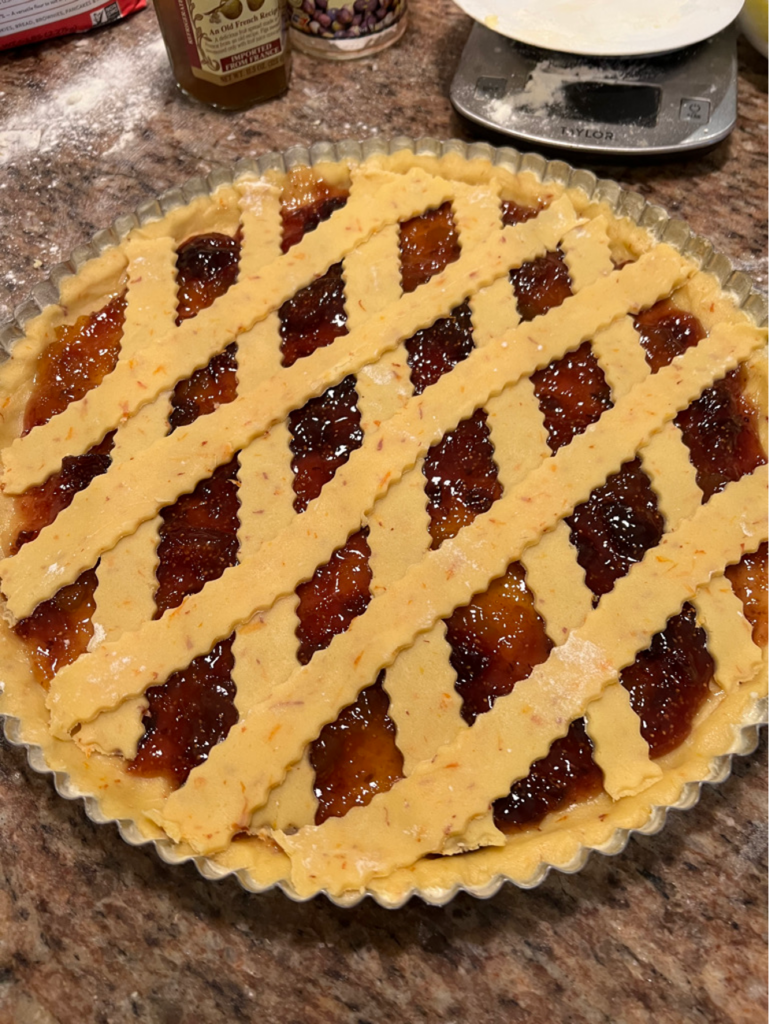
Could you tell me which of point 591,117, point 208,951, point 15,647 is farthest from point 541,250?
point 208,951

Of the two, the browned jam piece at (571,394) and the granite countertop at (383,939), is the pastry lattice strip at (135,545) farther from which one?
the browned jam piece at (571,394)

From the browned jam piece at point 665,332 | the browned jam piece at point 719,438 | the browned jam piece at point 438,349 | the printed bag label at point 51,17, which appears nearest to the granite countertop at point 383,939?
the browned jam piece at point 719,438

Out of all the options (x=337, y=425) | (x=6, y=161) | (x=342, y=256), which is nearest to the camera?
(x=337, y=425)

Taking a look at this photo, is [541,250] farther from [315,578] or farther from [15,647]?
[15,647]

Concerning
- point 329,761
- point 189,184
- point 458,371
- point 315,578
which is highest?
point 189,184

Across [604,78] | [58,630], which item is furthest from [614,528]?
[604,78]

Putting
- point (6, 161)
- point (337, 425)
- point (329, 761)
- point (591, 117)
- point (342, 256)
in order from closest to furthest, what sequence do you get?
1. point (329, 761)
2. point (337, 425)
3. point (342, 256)
4. point (591, 117)
5. point (6, 161)

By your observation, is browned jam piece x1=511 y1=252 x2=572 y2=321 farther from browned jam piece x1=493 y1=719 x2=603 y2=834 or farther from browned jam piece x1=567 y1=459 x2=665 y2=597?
browned jam piece x1=493 y1=719 x2=603 y2=834
